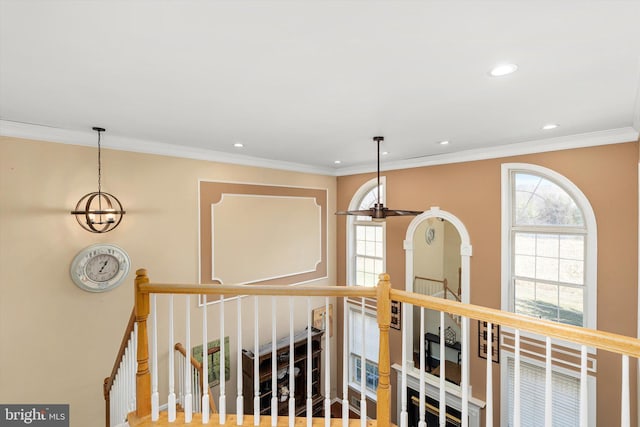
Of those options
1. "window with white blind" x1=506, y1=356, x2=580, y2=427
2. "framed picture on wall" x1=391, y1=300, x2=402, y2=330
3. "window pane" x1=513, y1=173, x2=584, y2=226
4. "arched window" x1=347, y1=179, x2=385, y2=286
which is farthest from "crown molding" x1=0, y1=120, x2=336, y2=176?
"window with white blind" x1=506, y1=356, x2=580, y2=427

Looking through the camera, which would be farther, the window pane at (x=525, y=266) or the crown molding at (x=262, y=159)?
the window pane at (x=525, y=266)

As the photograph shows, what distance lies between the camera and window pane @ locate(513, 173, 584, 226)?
338 centimetres

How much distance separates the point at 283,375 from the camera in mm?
4660

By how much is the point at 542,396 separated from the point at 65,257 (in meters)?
5.43

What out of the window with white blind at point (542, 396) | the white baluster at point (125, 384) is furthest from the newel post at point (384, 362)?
the window with white blind at point (542, 396)

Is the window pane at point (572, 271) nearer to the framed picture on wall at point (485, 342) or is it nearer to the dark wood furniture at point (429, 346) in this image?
the framed picture on wall at point (485, 342)

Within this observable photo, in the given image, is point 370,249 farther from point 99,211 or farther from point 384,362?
point 99,211

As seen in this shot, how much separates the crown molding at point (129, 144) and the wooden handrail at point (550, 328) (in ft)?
10.7

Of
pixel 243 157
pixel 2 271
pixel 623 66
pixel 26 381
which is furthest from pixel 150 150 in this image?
pixel 623 66

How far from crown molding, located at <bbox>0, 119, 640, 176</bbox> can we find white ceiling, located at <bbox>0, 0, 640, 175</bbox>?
0.9 inches

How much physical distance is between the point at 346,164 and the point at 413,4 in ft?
12.9

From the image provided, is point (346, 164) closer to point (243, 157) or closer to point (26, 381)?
point (243, 157)

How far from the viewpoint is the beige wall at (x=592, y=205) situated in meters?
2.92

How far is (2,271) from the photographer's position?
2.69 meters
